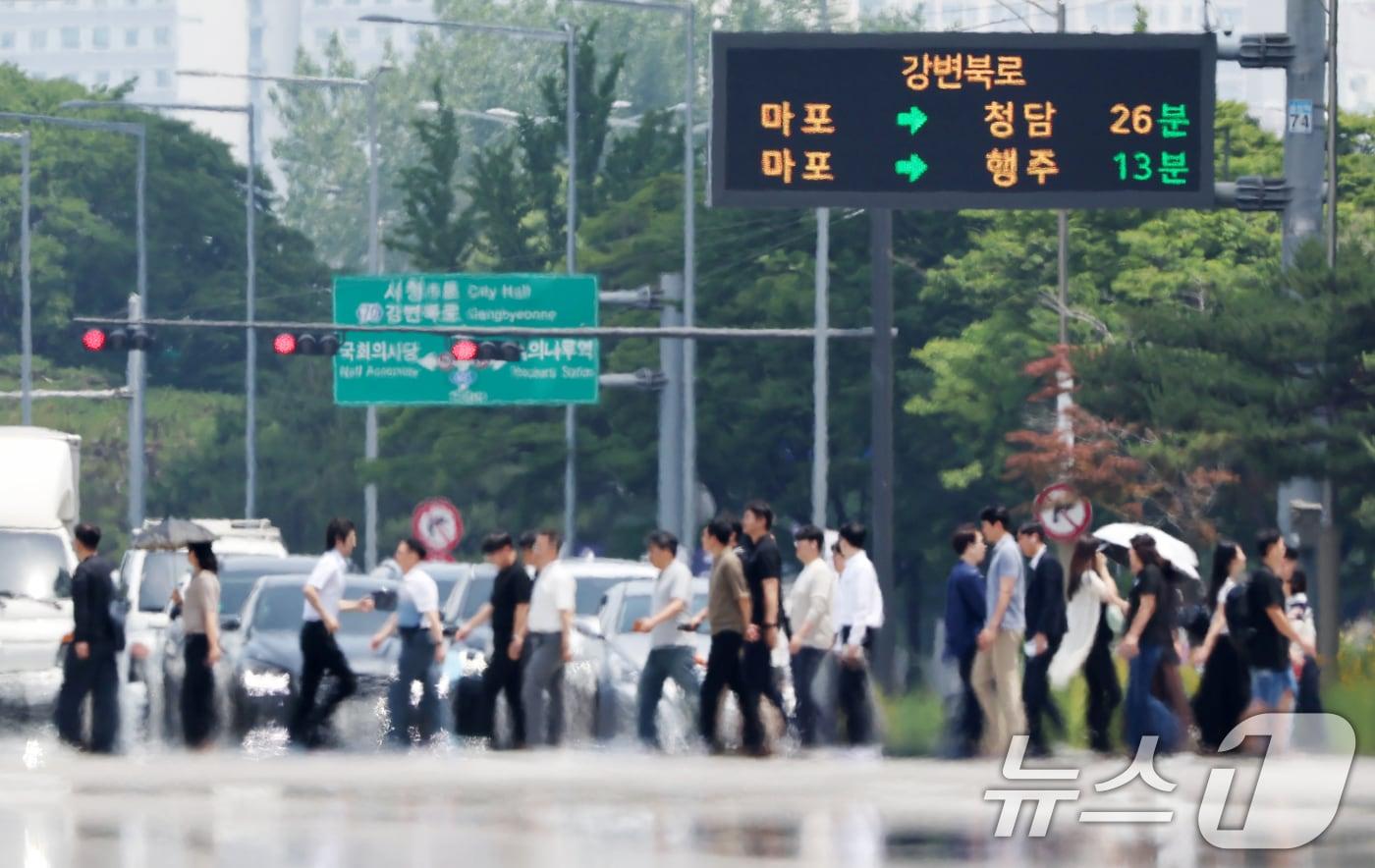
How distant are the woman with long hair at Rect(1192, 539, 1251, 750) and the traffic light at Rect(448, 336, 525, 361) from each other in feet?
64.3

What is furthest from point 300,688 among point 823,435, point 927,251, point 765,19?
point 765,19

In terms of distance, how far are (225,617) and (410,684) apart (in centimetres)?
416

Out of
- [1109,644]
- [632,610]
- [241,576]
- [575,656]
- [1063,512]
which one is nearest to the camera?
[1109,644]

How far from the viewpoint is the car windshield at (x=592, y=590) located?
27.4 m

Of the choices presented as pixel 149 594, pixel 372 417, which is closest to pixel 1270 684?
pixel 149 594

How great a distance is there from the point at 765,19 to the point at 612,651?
102 m

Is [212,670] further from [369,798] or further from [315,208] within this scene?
[315,208]

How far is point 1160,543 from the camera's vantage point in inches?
868

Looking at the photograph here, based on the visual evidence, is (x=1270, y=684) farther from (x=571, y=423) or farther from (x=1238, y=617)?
(x=571, y=423)

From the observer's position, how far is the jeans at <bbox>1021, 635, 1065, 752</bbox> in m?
21.6

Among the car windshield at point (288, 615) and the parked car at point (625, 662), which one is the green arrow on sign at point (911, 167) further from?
the car windshield at point (288, 615)

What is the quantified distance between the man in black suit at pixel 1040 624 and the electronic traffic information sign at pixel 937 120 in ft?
16.3

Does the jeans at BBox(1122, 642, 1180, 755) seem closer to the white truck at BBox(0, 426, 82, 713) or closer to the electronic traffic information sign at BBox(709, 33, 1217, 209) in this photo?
the electronic traffic information sign at BBox(709, 33, 1217, 209)

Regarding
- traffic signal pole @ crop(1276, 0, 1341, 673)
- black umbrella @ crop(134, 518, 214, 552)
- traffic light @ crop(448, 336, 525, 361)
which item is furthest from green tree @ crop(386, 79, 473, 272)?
traffic signal pole @ crop(1276, 0, 1341, 673)
